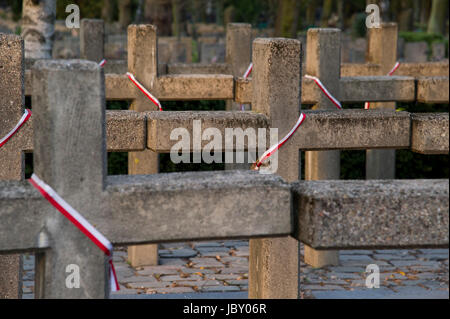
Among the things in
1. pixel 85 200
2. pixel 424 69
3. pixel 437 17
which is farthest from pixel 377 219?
pixel 437 17

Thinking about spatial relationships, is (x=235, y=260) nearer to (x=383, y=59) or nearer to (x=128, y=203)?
(x=383, y=59)

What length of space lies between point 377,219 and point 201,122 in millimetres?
1897

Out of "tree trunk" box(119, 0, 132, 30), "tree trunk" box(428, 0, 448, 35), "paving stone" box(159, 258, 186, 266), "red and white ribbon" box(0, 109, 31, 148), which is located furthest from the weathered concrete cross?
"tree trunk" box(119, 0, 132, 30)

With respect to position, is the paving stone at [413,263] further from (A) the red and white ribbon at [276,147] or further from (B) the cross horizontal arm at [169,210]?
(B) the cross horizontal arm at [169,210]

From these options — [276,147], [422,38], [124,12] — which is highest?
[124,12]

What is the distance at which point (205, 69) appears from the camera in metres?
8.84

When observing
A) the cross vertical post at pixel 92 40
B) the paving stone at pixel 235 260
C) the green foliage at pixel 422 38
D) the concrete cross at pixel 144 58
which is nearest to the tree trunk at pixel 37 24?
the concrete cross at pixel 144 58

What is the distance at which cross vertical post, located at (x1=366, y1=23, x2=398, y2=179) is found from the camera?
30.5 feet

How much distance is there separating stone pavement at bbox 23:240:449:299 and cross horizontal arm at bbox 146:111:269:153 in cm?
270

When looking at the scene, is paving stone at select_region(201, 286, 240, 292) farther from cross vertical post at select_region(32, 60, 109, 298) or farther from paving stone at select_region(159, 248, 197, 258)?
cross vertical post at select_region(32, 60, 109, 298)

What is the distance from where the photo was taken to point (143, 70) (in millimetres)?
7527
